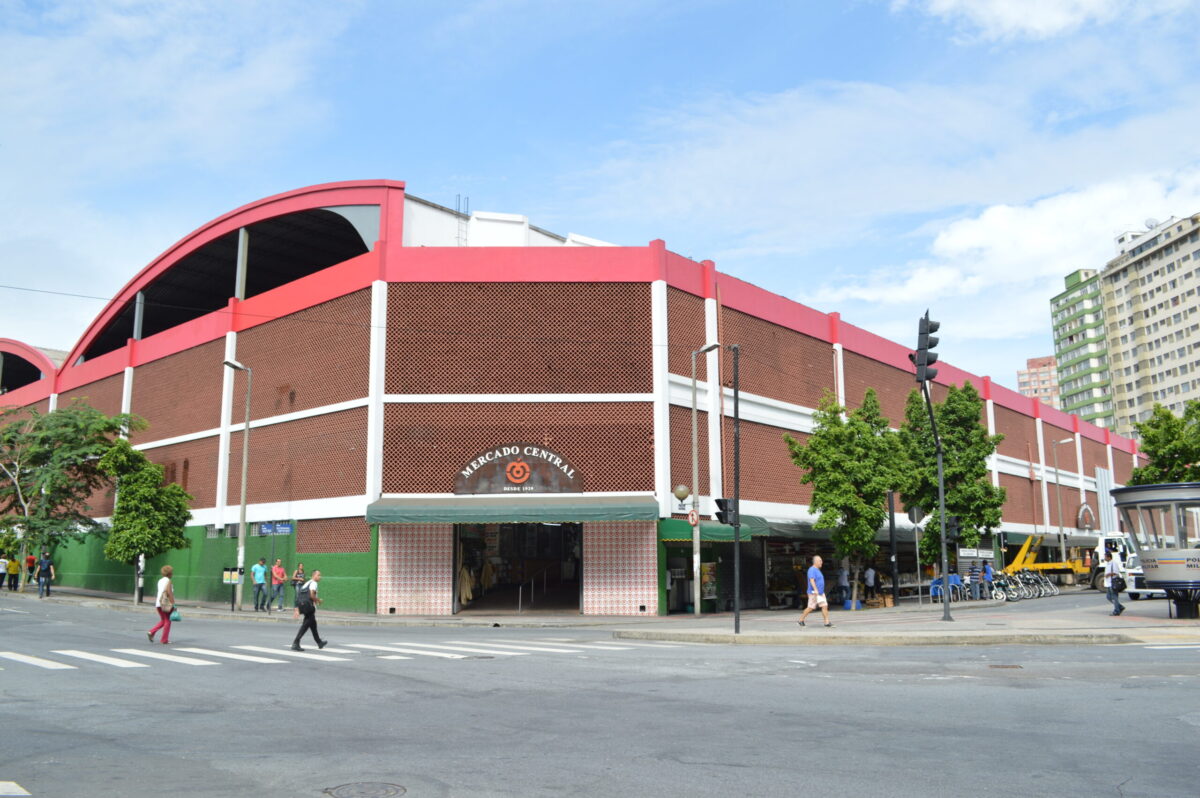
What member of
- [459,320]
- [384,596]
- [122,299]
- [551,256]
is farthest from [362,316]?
[122,299]

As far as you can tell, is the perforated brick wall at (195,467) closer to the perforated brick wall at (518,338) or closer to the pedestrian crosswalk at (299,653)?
the perforated brick wall at (518,338)

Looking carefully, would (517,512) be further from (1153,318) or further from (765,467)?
(1153,318)

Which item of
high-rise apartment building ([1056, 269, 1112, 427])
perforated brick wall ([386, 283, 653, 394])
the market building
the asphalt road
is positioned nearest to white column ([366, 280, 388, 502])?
the market building

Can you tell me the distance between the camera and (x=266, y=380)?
3841 centimetres

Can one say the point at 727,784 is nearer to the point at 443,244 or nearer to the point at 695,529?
the point at 695,529

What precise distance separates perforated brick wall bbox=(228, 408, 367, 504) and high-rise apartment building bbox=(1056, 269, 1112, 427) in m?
124

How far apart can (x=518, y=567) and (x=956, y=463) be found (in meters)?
20.7

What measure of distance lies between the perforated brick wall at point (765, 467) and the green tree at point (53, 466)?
89.4 ft

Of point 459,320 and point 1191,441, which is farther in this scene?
point 1191,441

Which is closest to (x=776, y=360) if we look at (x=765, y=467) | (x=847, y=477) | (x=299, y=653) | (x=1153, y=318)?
(x=765, y=467)

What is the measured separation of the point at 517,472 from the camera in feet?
104

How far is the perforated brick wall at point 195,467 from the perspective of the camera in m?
40.7

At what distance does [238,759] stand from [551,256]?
26.4 meters

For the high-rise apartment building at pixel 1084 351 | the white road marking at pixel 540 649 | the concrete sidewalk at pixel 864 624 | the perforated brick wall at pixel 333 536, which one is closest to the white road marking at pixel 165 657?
the white road marking at pixel 540 649
